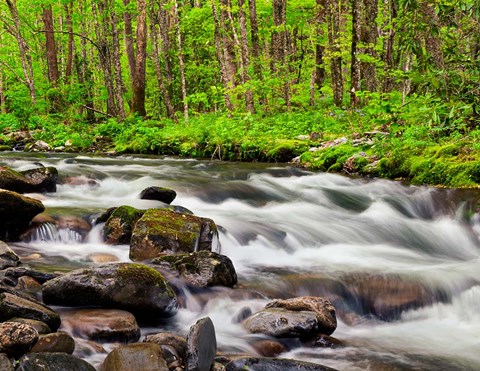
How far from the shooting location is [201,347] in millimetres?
3555

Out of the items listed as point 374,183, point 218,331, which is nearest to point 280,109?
point 374,183

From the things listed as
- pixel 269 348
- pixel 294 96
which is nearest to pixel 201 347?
pixel 269 348

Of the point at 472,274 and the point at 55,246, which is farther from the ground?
the point at 55,246

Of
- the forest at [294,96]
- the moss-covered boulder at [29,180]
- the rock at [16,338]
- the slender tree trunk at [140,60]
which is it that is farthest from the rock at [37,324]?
the slender tree trunk at [140,60]

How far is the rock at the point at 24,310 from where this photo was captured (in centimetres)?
358

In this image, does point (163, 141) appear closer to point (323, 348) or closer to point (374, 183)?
point (374, 183)

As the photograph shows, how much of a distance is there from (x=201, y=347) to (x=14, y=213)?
3.87 metres

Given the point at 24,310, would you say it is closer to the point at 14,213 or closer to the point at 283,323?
the point at 283,323

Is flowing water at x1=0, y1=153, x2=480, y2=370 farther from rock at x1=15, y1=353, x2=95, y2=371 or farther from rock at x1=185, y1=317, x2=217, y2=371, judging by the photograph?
rock at x1=15, y1=353, x2=95, y2=371

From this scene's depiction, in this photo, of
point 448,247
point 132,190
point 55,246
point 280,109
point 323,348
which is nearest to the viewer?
point 323,348

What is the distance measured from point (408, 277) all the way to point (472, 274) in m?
0.92

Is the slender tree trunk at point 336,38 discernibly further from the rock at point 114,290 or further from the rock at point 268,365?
the rock at point 268,365

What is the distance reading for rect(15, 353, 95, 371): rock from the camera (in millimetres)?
3021

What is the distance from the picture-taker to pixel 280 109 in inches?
781
